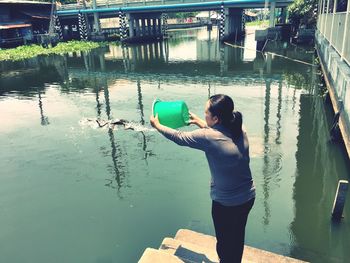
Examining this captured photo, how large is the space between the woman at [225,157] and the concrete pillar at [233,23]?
48.9 meters

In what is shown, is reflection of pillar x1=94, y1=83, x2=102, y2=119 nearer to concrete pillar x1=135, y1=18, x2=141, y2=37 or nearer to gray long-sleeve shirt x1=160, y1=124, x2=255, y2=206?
gray long-sleeve shirt x1=160, y1=124, x2=255, y2=206

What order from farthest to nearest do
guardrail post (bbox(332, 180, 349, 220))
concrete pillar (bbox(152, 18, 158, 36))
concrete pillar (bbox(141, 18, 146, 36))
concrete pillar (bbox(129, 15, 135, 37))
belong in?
concrete pillar (bbox(152, 18, 158, 36)), concrete pillar (bbox(141, 18, 146, 36)), concrete pillar (bbox(129, 15, 135, 37)), guardrail post (bbox(332, 180, 349, 220))

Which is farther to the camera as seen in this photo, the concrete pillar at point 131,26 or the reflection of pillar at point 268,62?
the concrete pillar at point 131,26

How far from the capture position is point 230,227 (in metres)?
3.35

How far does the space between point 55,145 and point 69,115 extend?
378 centimetres

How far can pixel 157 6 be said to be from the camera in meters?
48.2

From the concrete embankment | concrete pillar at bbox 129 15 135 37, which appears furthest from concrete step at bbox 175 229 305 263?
concrete pillar at bbox 129 15 135 37

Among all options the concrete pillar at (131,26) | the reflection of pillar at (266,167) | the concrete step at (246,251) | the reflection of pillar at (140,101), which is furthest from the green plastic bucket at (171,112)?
the concrete pillar at (131,26)

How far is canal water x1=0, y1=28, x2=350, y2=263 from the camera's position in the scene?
251 inches

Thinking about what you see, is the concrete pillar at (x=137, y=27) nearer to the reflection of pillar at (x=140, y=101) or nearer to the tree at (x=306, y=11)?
the tree at (x=306, y=11)

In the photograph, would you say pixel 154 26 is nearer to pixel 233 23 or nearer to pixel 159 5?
pixel 159 5

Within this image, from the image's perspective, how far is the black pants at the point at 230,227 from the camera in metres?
3.27

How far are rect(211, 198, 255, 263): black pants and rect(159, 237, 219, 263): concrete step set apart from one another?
30.6 inches

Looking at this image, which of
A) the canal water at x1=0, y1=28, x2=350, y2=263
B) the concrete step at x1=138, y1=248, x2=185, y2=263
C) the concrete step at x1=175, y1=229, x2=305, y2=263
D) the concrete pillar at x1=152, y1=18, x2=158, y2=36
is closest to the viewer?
the concrete step at x1=138, y1=248, x2=185, y2=263
